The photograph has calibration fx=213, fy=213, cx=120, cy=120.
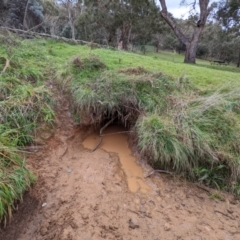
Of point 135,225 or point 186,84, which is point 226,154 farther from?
point 186,84

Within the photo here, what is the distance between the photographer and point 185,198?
2.54 meters

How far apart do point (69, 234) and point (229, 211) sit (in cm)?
175

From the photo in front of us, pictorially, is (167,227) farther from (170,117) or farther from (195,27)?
Result: (195,27)

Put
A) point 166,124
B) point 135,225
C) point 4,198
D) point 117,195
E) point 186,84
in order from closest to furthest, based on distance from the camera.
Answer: point 4,198 < point 135,225 < point 117,195 < point 166,124 < point 186,84

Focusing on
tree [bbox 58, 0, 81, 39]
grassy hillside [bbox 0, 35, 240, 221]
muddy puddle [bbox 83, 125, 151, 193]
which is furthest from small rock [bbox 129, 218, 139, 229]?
tree [bbox 58, 0, 81, 39]

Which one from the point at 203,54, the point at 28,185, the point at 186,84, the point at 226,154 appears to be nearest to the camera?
the point at 28,185

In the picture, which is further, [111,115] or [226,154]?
[111,115]

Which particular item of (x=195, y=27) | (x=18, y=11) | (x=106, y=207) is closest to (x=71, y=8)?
(x=18, y=11)

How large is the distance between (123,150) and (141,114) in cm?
64

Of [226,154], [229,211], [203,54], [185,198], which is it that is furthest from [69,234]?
[203,54]

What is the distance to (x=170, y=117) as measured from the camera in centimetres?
313

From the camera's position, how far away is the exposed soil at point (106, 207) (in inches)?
80.6

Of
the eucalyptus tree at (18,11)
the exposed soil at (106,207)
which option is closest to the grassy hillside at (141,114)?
the exposed soil at (106,207)

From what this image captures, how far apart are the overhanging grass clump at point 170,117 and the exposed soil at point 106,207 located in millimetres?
271
